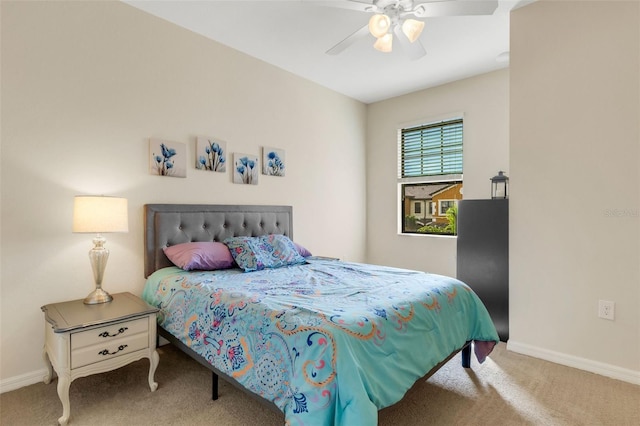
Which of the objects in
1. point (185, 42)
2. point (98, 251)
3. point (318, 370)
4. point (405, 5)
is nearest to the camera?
point (318, 370)

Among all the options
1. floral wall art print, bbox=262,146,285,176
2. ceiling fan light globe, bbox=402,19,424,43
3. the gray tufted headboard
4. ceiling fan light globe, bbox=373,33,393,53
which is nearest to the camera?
ceiling fan light globe, bbox=402,19,424,43

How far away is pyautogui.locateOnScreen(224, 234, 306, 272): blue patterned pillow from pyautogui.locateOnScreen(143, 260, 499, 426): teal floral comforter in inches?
7.4

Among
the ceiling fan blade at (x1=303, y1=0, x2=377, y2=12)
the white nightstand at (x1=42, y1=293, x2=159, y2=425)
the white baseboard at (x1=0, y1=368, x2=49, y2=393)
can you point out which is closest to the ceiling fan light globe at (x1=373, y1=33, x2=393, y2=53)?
the ceiling fan blade at (x1=303, y1=0, x2=377, y2=12)

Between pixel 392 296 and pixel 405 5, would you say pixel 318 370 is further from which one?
pixel 405 5

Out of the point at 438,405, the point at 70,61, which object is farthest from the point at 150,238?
the point at 438,405

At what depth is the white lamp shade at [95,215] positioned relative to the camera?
6.89 feet

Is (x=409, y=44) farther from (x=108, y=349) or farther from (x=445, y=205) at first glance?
(x=108, y=349)

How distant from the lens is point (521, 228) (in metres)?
2.73

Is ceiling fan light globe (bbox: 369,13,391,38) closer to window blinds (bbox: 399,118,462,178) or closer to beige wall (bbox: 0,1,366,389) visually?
beige wall (bbox: 0,1,366,389)

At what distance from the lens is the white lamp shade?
2100 mm

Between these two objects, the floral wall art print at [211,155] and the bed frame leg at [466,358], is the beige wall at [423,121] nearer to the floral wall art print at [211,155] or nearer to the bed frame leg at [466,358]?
the bed frame leg at [466,358]

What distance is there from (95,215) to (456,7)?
2.55 metres

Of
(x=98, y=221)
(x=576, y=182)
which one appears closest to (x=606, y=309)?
(x=576, y=182)

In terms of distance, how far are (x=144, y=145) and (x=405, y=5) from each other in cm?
221
